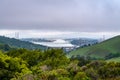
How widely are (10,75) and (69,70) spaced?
1010 centimetres

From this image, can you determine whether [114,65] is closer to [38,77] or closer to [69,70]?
[69,70]

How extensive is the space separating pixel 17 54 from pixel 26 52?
12.2ft

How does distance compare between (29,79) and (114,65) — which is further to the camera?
(114,65)

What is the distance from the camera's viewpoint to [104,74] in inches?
2250

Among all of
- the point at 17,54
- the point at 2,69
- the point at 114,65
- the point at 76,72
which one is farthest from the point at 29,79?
the point at 17,54

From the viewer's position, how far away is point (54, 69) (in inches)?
2382

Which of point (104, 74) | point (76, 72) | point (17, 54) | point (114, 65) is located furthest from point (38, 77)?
point (17, 54)

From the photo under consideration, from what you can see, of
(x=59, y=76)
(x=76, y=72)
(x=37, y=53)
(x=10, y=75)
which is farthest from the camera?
(x=37, y=53)

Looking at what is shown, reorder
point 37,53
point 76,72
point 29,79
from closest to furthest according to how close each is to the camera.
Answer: point 29,79 < point 76,72 < point 37,53

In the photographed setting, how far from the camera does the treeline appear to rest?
173 ft

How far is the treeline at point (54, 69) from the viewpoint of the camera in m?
52.9

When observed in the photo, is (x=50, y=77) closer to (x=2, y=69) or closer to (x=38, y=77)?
(x=38, y=77)

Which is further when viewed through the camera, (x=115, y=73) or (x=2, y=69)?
(x=2, y=69)

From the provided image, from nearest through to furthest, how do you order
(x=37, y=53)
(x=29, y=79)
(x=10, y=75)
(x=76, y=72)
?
1. (x=29, y=79)
2. (x=76, y=72)
3. (x=10, y=75)
4. (x=37, y=53)
